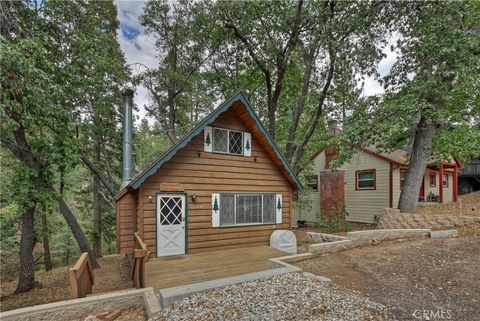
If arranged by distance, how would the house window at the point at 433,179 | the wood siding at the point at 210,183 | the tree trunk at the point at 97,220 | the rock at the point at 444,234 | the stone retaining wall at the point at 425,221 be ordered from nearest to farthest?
the wood siding at the point at 210,183 → the rock at the point at 444,234 → the stone retaining wall at the point at 425,221 → the tree trunk at the point at 97,220 → the house window at the point at 433,179

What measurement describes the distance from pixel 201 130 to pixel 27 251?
630 cm

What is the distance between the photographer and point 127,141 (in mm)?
8648

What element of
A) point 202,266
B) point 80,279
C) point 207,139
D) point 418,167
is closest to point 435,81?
point 418,167

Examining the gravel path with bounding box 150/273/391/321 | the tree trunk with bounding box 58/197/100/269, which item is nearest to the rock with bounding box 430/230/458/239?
the gravel path with bounding box 150/273/391/321

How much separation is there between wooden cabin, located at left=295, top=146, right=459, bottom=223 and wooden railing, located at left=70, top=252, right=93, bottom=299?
11161 millimetres

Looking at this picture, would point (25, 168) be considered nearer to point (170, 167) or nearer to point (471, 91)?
point (170, 167)

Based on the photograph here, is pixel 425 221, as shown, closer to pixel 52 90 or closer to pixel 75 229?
pixel 52 90

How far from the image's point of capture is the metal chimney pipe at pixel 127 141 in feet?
27.1

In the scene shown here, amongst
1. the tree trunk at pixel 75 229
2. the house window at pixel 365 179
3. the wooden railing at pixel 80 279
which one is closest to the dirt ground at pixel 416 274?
the wooden railing at pixel 80 279

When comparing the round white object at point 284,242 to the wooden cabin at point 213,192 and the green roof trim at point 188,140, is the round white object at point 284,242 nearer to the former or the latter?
the wooden cabin at point 213,192

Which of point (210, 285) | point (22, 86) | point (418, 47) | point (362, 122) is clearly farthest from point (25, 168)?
point (418, 47)

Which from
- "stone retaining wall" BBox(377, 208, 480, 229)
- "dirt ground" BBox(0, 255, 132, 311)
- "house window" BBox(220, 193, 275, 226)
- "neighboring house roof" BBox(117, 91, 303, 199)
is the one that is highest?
"neighboring house roof" BBox(117, 91, 303, 199)

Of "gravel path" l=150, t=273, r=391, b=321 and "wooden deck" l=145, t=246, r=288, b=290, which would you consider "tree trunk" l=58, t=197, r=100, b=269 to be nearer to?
"wooden deck" l=145, t=246, r=288, b=290

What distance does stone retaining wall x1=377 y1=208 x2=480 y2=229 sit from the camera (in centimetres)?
782
